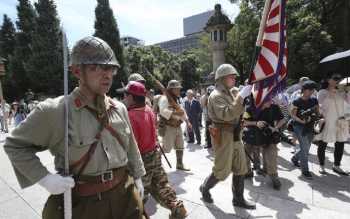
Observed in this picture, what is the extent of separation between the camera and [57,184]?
1630mm

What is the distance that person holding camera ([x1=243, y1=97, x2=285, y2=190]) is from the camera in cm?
469

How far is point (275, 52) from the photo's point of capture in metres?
3.14

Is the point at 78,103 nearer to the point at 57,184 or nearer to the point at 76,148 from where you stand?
the point at 76,148

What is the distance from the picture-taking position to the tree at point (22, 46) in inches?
1240

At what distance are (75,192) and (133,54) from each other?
39.0 m

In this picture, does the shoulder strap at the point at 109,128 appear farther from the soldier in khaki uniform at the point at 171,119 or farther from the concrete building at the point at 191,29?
the concrete building at the point at 191,29

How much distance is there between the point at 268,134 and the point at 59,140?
397cm

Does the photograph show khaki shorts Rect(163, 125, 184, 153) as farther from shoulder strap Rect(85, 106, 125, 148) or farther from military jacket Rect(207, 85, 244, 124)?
shoulder strap Rect(85, 106, 125, 148)

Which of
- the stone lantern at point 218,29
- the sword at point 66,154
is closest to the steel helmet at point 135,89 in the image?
the sword at point 66,154

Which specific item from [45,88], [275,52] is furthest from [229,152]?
[45,88]

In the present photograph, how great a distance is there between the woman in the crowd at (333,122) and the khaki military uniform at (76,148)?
4.71 m

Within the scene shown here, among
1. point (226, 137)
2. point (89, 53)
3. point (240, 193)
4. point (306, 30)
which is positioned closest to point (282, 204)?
point (240, 193)

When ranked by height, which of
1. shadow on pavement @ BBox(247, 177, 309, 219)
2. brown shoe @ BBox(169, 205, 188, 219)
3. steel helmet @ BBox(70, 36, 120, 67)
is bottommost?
shadow on pavement @ BBox(247, 177, 309, 219)

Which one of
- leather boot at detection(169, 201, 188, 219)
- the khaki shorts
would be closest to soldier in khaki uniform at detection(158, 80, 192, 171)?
the khaki shorts
